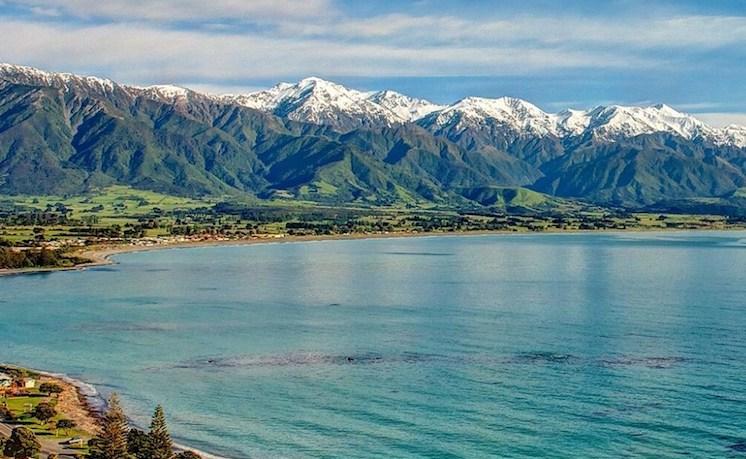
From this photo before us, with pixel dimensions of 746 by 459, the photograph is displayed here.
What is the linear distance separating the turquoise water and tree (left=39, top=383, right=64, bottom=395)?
2931 mm

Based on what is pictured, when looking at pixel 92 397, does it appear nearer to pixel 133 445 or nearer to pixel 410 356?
pixel 133 445

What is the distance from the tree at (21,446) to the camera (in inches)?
1725

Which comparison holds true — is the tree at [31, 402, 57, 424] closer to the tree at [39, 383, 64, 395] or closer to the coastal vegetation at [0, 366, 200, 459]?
the coastal vegetation at [0, 366, 200, 459]

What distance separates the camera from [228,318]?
307 feet

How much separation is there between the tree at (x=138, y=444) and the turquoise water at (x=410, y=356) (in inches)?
165

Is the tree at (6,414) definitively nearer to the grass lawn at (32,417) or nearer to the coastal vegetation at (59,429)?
the coastal vegetation at (59,429)

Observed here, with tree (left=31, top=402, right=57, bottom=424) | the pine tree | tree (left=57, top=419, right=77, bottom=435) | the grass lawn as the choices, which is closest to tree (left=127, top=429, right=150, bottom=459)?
the pine tree

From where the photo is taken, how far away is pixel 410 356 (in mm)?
71250

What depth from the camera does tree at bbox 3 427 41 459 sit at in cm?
4381

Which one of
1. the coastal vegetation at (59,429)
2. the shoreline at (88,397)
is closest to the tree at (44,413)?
the coastal vegetation at (59,429)

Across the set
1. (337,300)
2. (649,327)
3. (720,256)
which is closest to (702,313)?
(649,327)

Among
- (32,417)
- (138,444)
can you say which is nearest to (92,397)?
(32,417)

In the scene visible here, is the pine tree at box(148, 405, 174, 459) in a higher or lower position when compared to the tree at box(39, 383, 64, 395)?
higher

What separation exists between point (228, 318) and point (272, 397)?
36107 millimetres
